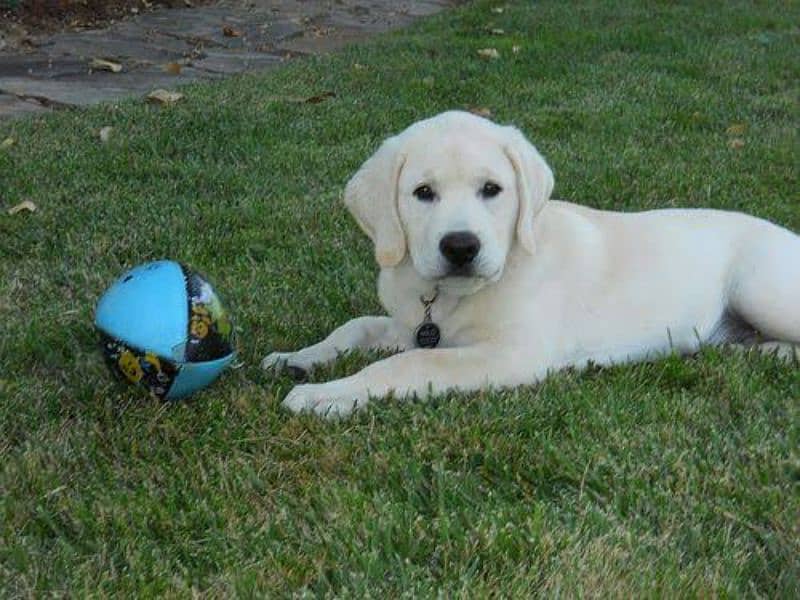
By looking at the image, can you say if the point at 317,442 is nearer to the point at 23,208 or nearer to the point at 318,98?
the point at 23,208

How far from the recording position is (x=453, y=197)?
3445mm

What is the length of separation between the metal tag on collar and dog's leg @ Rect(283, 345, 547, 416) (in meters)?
0.19

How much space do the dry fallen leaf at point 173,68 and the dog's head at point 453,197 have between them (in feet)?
18.3

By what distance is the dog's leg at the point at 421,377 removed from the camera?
3.26m

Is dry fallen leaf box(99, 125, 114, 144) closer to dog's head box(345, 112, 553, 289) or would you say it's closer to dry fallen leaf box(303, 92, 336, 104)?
dry fallen leaf box(303, 92, 336, 104)

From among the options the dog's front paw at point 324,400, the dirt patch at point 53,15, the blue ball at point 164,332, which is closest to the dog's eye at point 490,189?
the dog's front paw at point 324,400

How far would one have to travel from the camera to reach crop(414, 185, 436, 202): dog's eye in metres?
3.49

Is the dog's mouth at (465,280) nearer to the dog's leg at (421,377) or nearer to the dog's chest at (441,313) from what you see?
the dog's chest at (441,313)

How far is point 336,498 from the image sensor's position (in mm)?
2691

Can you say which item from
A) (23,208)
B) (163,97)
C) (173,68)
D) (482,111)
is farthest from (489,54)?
(23,208)

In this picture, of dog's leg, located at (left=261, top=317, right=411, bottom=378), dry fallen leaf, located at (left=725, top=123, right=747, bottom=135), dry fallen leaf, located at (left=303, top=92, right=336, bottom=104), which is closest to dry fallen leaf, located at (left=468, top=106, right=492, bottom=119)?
dry fallen leaf, located at (left=303, top=92, right=336, bottom=104)

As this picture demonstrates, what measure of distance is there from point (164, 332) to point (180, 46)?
7215 mm

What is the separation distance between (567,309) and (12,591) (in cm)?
201

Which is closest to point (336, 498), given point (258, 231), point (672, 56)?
point (258, 231)
